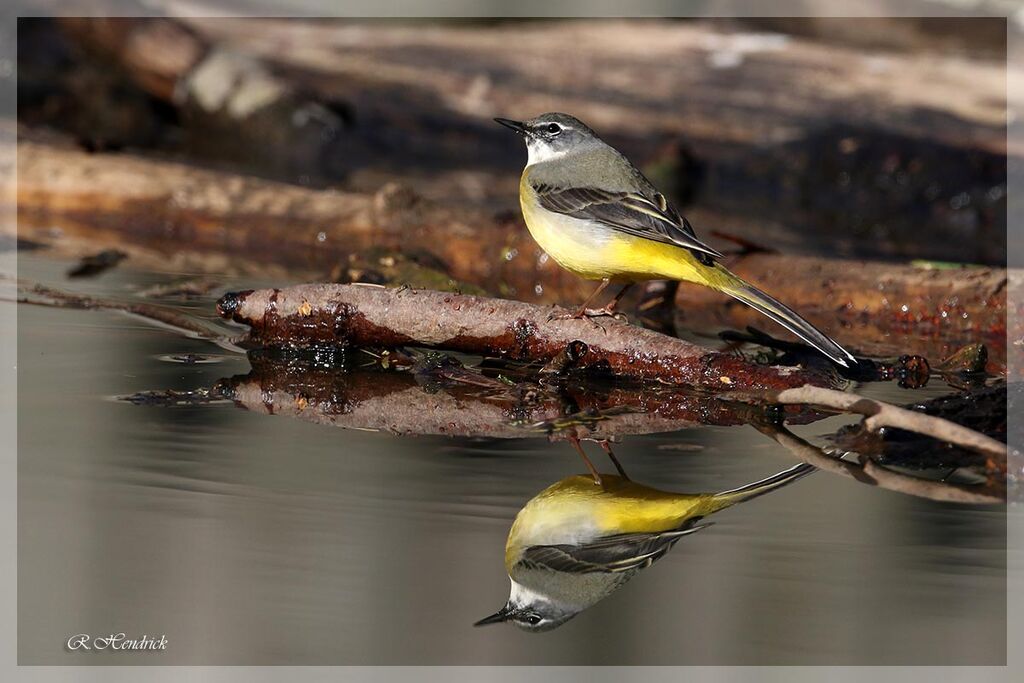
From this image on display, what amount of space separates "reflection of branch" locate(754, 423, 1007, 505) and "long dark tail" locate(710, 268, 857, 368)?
2.55 feet

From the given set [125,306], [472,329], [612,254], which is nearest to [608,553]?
[472,329]

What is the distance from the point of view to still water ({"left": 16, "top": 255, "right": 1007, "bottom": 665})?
3271 millimetres

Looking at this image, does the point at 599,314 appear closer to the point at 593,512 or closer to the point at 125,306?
the point at 593,512

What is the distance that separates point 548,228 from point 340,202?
2954 millimetres

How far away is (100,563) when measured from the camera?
3.55 m

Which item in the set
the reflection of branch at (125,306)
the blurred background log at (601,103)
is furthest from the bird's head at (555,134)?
the blurred background log at (601,103)

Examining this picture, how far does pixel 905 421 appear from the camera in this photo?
4254mm

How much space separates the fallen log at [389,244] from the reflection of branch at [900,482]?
199 cm

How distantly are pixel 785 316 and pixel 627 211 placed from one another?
3.07ft

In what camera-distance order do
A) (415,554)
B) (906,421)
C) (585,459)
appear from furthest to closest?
1. (585,459)
2. (906,421)
3. (415,554)

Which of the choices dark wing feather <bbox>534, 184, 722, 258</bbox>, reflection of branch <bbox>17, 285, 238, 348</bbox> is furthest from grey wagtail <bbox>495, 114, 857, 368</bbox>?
reflection of branch <bbox>17, 285, 238, 348</bbox>

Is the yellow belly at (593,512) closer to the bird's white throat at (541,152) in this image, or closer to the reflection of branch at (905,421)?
the reflection of branch at (905,421)

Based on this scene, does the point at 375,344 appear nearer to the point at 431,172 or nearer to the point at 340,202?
the point at 340,202

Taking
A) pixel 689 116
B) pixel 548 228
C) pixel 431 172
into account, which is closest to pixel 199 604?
pixel 548 228
